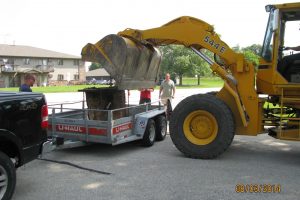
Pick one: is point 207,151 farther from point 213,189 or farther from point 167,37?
point 167,37

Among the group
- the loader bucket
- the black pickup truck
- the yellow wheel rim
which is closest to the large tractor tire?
the yellow wheel rim

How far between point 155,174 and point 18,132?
237 cm

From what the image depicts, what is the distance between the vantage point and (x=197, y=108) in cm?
735

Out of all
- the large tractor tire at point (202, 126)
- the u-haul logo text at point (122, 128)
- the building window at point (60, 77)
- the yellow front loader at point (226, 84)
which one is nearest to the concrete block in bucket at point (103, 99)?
the u-haul logo text at point (122, 128)

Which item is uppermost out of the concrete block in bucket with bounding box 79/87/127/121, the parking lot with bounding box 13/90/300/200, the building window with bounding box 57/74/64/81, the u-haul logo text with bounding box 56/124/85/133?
the building window with bounding box 57/74/64/81

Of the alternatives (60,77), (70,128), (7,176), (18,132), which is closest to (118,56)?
(70,128)

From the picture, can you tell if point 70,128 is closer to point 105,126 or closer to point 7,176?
point 105,126

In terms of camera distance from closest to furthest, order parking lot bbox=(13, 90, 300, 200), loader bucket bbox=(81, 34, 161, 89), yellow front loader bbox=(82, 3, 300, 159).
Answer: parking lot bbox=(13, 90, 300, 200)
yellow front loader bbox=(82, 3, 300, 159)
loader bucket bbox=(81, 34, 161, 89)

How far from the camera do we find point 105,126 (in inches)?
279

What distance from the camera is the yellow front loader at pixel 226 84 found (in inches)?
277

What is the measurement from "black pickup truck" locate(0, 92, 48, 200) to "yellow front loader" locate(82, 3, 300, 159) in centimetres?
279

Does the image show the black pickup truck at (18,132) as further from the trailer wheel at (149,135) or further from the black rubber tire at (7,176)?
the trailer wheel at (149,135)

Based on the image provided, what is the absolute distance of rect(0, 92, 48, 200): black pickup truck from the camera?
14.9ft

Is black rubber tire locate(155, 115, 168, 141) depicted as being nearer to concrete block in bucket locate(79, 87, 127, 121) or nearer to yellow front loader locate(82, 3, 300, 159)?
concrete block in bucket locate(79, 87, 127, 121)
